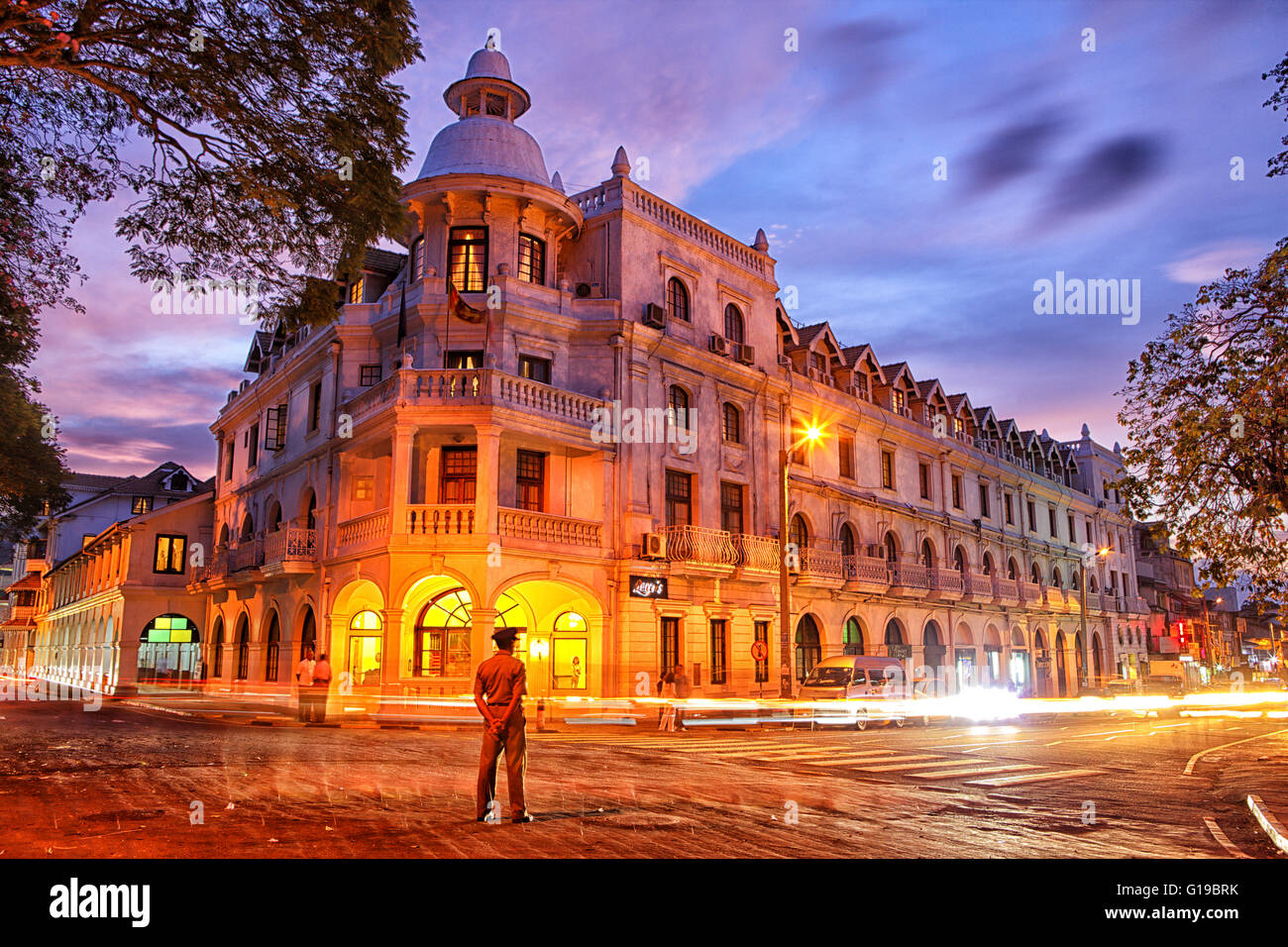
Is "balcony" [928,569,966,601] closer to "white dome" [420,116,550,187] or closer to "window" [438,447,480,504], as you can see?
"window" [438,447,480,504]

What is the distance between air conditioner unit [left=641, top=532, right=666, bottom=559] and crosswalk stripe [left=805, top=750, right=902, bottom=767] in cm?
1090

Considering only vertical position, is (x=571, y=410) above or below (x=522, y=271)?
below

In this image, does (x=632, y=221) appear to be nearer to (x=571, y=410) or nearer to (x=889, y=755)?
(x=571, y=410)

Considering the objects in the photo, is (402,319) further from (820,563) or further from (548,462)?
(820,563)

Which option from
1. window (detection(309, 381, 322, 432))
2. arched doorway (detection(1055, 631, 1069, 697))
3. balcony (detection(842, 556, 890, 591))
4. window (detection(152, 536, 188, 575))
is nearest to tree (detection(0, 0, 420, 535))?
window (detection(309, 381, 322, 432))

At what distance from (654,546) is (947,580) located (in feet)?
64.9

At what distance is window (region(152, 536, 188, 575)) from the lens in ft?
137

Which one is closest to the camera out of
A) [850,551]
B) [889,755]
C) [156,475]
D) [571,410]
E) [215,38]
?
[215,38]

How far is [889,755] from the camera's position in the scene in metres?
15.6

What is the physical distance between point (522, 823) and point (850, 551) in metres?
30.3

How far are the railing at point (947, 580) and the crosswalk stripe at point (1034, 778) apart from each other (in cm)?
2690

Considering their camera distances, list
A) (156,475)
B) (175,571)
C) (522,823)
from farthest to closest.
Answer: (156,475) → (175,571) → (522,823)

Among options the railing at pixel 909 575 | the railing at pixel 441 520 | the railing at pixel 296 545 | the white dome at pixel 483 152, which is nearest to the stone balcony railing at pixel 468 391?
the railing at pixel 441 520
